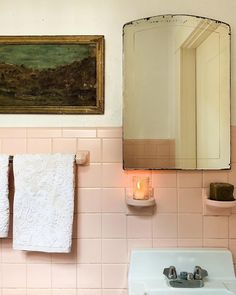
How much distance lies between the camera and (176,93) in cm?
132

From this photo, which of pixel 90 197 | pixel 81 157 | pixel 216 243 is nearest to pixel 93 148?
pixel 81 157

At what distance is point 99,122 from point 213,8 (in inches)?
25.6

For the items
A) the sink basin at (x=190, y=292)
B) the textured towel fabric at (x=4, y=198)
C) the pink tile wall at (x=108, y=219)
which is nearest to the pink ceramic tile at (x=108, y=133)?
the pink tile wall at (x=108, y=219)

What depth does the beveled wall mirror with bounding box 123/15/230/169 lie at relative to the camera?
1299mm

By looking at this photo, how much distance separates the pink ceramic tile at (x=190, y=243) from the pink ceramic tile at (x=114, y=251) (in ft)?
0.75

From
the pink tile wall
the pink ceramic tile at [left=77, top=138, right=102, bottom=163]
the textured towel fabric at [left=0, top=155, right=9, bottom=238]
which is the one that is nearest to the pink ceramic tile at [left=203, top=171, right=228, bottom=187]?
the pink tile wall

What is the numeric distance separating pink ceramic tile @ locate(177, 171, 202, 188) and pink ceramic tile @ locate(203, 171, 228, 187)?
20 millimetres

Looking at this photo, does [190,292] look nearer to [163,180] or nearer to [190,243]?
[190,243]

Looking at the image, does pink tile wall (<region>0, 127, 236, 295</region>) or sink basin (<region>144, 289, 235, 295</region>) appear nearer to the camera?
sink basin (<region>144, 289, 235, 295</region>)

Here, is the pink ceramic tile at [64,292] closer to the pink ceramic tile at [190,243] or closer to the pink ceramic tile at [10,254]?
the pink ceramic tile at [10,254]

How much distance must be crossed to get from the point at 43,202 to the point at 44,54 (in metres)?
0.59

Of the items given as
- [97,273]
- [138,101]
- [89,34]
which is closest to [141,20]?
[89,34]

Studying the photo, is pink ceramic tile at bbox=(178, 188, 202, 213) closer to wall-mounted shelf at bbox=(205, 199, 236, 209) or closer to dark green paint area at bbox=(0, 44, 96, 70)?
wall-mounted shelf at bbox=(205, 199, 236, 209)

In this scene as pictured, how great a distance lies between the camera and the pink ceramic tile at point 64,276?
1310 millimetres
